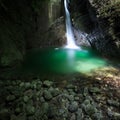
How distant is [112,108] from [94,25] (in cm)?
552

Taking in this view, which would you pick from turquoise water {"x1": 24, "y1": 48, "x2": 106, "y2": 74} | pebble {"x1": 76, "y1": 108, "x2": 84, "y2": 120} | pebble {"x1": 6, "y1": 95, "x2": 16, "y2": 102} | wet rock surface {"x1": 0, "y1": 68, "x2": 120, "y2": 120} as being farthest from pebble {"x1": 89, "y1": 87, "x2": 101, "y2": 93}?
pebble {"x1": 6, "y1": 95, "x2": 16, "y2": 102}

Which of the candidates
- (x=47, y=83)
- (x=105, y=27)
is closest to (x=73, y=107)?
(x=47, y=83)

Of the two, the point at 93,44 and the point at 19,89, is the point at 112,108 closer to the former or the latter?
the point at 19,89

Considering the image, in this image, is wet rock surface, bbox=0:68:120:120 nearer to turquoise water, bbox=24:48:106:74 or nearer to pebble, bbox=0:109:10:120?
pebble, bbox=0:109:10:120

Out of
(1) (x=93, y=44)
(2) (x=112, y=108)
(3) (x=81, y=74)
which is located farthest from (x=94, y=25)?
(2) (x=112, y=108)

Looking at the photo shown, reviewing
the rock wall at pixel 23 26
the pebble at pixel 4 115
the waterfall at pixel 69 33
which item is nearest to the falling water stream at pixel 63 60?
the waterfall at pixel 69 33

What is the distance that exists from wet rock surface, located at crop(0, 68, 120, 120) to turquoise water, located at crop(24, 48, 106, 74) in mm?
899

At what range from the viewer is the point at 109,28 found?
6637 millimetres

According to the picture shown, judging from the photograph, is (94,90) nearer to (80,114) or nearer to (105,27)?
(80,114)

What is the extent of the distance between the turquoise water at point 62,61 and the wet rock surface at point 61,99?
0.90 meters

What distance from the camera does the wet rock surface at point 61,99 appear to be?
3.41 meters

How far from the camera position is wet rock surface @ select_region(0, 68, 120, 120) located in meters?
3.41

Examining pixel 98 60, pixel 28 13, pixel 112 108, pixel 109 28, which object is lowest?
pixel 112 108

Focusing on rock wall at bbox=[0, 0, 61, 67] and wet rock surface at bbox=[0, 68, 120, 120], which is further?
rock wall at bbox=[0, 0, 61, 67]
